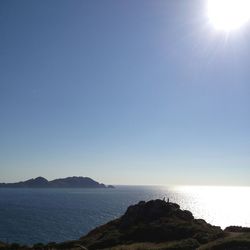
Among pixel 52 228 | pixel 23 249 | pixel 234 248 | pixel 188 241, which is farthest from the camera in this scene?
pixel 52 228

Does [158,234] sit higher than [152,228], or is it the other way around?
[152,228]

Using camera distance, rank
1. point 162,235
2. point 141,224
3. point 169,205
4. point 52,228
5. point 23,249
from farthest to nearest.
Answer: point 52,228
point 169,205
point 141,224
point 162,235
point 23,249

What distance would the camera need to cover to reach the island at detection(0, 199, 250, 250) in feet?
136

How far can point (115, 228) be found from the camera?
189 ft

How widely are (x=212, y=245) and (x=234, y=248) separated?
2521mm

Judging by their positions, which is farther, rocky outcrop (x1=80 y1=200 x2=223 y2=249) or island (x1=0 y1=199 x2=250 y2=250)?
rocky outcrop (x1=80 y1=200 x2=223 y2=249)

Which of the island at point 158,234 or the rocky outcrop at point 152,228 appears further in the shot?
the rocky outcrop at point 152,228

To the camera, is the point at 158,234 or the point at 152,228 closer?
the point at 158,234

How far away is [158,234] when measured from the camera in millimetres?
50344

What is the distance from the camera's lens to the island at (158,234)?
4147cm

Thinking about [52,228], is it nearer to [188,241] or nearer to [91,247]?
[91,247]

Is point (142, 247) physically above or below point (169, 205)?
below

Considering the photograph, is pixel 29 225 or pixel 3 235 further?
pixel 29 225

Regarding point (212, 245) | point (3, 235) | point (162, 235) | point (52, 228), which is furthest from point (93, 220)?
point (212, 245)
